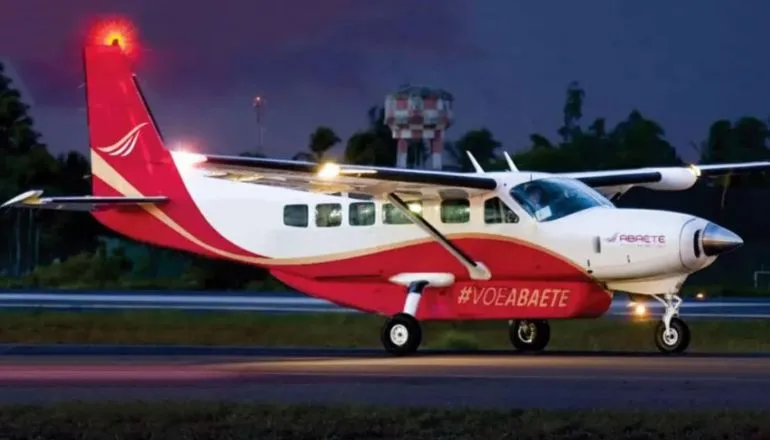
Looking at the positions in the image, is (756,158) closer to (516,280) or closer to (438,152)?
(438,152)

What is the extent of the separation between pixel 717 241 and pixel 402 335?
179 inches

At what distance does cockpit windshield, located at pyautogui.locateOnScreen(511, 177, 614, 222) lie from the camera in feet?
79.7

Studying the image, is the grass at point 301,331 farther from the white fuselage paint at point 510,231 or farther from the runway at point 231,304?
the white fuselage paint at point 510,231

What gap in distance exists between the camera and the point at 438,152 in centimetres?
6519

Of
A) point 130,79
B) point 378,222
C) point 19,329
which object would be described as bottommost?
point 19,329

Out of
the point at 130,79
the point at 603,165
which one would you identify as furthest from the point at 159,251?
the point at 130,79

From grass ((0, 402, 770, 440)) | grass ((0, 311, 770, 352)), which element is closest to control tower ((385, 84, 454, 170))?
grass ((0, 311, 770, 352))

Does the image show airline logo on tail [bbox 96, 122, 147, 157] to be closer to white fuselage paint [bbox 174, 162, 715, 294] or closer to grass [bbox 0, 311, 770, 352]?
white fuselage paint [bbox 174, 162, 715, 294]

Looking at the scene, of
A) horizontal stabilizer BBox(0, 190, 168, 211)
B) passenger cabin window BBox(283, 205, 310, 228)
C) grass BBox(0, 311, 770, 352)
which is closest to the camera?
passenger cabin window BBox(283, 205, 310, 228)

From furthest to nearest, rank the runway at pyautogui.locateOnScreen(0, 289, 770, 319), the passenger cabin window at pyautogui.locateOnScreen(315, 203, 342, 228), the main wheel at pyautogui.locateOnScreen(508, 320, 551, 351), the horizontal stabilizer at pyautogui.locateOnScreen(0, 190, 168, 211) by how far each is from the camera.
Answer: the runway at pyautogui.locateOnScreen(0, 289, 770, 319) → the horizontal stabilizer at pyautogui.locateOnScreen(0, 190, 168, 211) → the passenger cabin window at pyautogui.locateOnScreen(315, 203, 342, 228) → the main wheel at pyautogui.locateOnScreen(508, 320, 551, 351)

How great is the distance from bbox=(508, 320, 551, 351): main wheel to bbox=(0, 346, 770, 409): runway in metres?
2.31

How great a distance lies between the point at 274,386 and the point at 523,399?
269cm

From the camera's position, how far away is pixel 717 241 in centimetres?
2261

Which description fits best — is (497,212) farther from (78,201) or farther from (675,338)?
(78,201)
